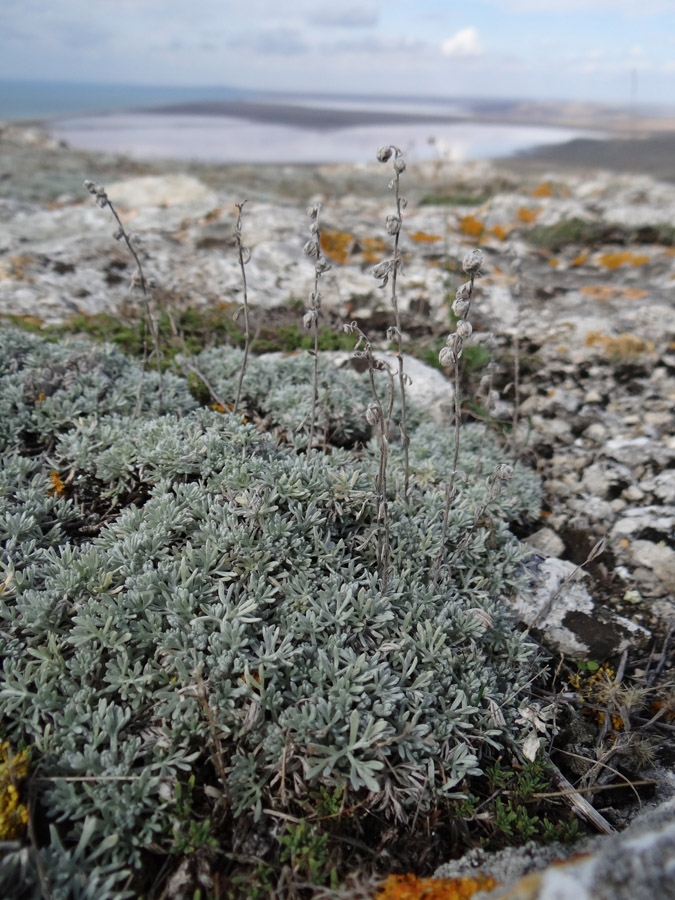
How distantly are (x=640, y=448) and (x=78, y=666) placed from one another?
4498 millimetres

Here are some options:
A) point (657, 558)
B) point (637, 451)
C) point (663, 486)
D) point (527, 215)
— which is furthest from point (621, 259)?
point (657, 558)

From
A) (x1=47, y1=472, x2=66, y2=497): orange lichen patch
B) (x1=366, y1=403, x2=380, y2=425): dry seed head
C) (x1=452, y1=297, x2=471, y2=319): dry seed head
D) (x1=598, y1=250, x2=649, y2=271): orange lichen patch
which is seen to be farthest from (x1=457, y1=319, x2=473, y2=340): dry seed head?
(x1=598, y1=250, x2=649, y2=271): orange lichen patch

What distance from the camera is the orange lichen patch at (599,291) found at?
7059 millimetres

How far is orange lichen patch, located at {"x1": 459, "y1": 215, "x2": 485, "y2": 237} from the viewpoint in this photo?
9.27 meters

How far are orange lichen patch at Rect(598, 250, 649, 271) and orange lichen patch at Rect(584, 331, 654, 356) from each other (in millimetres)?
2700

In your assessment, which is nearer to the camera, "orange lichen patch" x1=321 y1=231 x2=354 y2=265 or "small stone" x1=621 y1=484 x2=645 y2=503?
"small stone" x1=621 y1=484 x2=645 y2=503

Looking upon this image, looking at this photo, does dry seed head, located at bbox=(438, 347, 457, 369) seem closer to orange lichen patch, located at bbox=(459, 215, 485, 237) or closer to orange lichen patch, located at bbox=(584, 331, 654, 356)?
orange lichen patch, located at bbox=(584, 331, 654, 356)

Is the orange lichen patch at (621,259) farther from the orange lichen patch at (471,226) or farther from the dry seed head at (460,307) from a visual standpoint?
the dry seed head at (460,307)

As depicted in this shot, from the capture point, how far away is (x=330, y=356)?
528cm

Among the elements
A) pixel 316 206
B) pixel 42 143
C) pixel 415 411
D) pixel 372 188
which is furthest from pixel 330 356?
A: pixel 42 143

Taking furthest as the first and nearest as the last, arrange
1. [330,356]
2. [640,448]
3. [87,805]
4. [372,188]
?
[372,188], [330,356], [640,448], [87,805]

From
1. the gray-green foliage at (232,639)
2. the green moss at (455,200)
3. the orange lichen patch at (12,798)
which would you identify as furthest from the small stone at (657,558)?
the green moss at (455,200)

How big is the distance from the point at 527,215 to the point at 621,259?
260 cm

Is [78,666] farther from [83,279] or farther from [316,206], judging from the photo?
[83,279]
